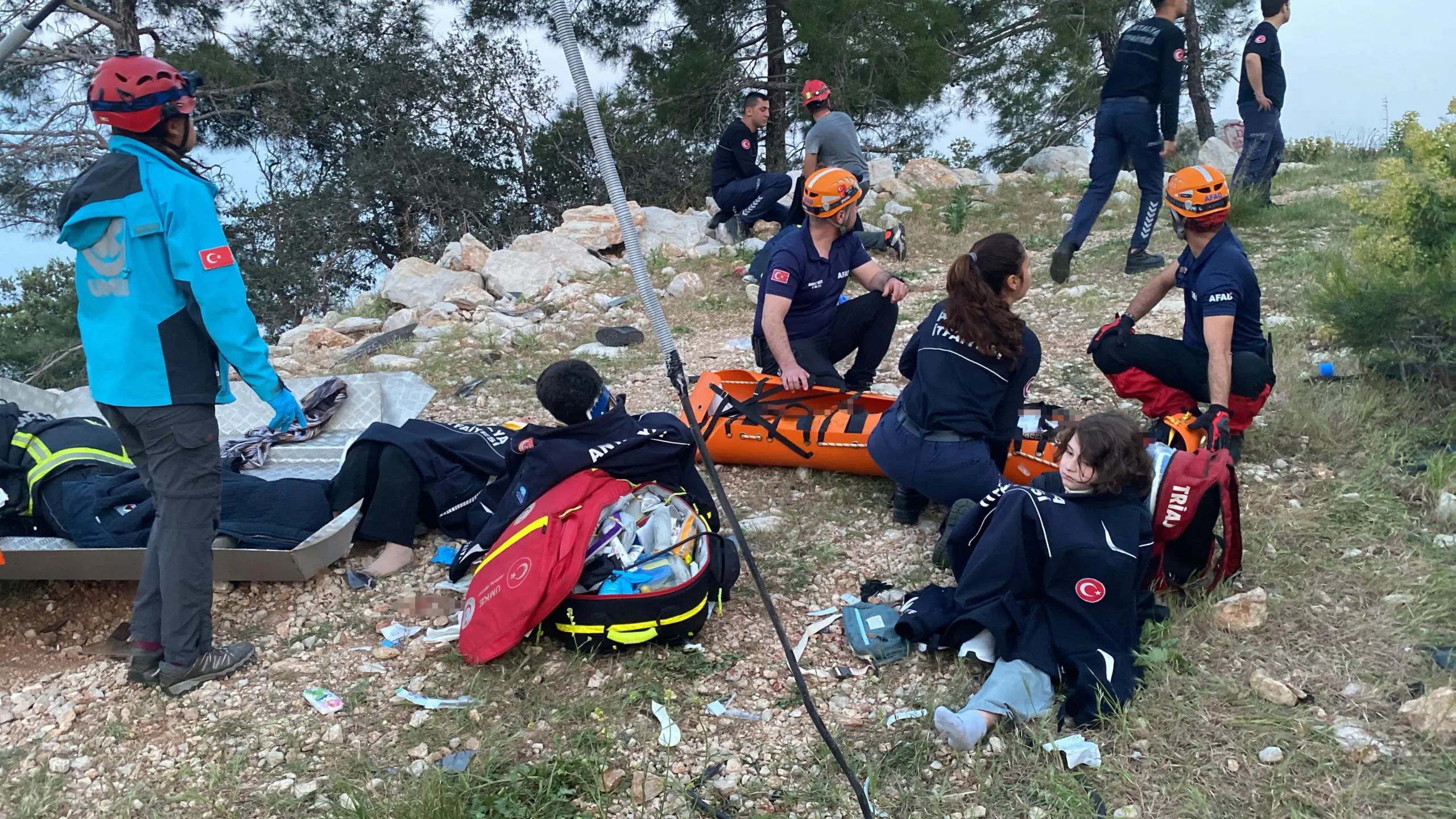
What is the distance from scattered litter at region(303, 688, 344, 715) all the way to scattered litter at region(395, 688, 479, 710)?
171 mm

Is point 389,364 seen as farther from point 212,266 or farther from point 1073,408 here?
point 1073,408

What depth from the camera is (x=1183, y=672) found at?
2686 mm

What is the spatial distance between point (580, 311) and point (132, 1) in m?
7.67

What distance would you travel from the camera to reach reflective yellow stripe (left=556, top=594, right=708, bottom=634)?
9.71 feet

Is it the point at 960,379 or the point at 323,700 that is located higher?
the point at 960,379

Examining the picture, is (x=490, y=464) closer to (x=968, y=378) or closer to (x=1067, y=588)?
(x=968, y=378)

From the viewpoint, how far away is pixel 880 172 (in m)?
11.1

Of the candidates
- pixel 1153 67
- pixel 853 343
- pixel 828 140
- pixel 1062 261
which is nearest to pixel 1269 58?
pixel 1153 67

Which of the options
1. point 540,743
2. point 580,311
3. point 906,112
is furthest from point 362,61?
point 540,743

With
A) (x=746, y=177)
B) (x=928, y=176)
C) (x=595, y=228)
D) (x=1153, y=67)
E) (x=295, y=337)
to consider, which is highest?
(x=1153, y=67)

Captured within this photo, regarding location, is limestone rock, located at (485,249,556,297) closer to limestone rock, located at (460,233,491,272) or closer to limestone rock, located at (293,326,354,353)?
limestone rock, located at (460,233,491,272)

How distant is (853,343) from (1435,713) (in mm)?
2743

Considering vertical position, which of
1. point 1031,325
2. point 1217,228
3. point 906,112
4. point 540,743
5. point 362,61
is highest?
point 362,61

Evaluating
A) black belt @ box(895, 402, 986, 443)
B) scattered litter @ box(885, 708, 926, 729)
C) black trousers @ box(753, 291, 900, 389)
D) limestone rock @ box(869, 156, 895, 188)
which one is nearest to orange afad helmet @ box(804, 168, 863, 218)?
black trousers @ box(753, 291, 900, 389)
